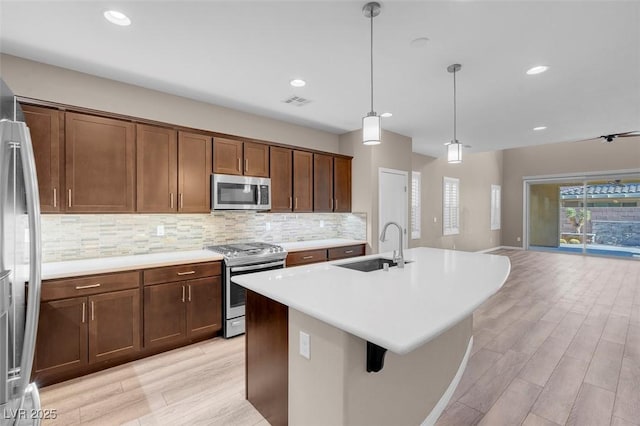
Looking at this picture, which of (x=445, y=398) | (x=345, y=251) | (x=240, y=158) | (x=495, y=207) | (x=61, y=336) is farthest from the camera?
(x=495, y=207)

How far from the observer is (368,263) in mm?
2670

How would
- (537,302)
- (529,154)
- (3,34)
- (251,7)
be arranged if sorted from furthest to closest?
(529,154)
(537,302)
(3,34)
(251,7)

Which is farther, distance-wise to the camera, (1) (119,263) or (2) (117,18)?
(1) (119,263)

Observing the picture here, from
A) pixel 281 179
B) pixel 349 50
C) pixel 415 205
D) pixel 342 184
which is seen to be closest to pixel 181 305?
pixel 281 179

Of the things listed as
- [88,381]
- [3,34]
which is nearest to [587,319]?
[88,381]

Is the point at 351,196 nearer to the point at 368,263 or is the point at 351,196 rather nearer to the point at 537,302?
the point at 368,263

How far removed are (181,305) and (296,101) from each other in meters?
2.70

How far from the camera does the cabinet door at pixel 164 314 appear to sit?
9.14 feet

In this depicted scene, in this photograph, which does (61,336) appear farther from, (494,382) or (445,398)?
(494,382)

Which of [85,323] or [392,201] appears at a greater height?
[392,201]

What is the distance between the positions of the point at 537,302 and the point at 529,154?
6988 mm

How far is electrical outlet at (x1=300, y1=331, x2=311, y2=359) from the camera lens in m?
1.59

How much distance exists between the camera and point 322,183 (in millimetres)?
4688

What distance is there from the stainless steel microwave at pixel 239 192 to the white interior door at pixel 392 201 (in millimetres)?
2037
